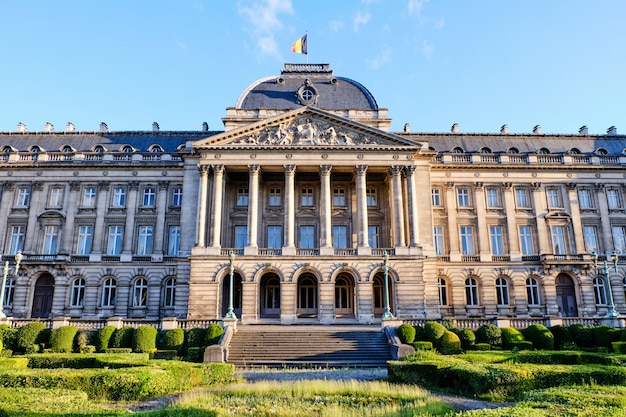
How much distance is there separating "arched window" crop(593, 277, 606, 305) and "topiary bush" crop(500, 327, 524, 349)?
65.0ft

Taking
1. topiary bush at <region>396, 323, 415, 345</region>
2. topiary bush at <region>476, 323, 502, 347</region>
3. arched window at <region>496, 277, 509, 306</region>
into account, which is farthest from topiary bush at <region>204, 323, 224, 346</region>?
arched window at <region>496, 277, 509, 306</region>

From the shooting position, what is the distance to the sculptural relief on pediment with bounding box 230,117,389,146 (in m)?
42.0

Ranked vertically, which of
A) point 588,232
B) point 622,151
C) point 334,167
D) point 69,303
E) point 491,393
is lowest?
point 491,393

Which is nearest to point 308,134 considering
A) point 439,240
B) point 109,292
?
point 439,240

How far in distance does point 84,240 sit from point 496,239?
4117cm

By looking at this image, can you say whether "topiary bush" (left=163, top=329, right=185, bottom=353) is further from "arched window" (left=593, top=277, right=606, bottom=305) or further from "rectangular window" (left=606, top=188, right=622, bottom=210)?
"rectangular window" (left=606, top=188, right=622, bottom=210)

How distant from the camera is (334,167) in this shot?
138 ft

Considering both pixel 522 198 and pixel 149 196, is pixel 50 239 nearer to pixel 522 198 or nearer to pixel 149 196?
pixel 149 196

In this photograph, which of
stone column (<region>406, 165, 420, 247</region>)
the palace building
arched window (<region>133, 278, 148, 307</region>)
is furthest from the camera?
arched window (<region>133, 278, 148, 307</region>)

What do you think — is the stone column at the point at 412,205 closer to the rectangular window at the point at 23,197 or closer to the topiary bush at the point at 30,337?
the topiary bush at the point at 30,337

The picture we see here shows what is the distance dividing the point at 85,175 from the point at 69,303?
12.8 meters

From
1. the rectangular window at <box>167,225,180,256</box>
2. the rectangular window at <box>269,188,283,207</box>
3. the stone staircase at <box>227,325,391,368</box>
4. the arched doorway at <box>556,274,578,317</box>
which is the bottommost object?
the stone staircase at <box>227,325,391,368</box>

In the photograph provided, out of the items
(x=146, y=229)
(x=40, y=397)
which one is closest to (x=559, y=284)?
(x=146, y=229)

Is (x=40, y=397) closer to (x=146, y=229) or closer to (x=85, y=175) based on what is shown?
(x=146, y=229)
